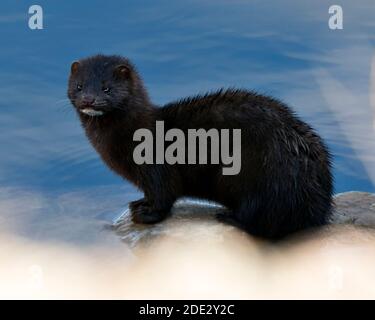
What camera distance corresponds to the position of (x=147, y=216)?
870 centimetres

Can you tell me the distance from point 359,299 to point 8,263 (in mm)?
2970

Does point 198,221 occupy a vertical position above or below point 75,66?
below

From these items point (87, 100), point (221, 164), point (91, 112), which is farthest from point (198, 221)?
point (87, 100)

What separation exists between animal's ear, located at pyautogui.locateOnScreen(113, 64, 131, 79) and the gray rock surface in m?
1.30

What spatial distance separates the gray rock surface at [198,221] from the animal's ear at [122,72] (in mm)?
1299

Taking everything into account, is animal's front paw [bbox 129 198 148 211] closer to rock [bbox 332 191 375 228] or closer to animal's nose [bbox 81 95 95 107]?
animal's nose [bbox 81 95 95 107]

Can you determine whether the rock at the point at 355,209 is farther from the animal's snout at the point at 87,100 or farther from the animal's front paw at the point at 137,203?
the animal's snout at the point at 87,100

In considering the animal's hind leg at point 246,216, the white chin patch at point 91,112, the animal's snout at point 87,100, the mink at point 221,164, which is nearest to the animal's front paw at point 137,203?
the mink at point 221,164

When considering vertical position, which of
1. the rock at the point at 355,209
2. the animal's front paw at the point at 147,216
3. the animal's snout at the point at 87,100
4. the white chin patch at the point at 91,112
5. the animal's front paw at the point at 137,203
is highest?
the animal's snout at the point at 87,100

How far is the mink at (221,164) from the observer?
27.5 feet

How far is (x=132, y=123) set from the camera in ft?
28.3

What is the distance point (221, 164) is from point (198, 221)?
560 millimetres

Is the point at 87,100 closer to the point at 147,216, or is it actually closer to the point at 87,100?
the point at 87,100

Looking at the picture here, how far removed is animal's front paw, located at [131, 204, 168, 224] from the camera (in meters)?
8.69
